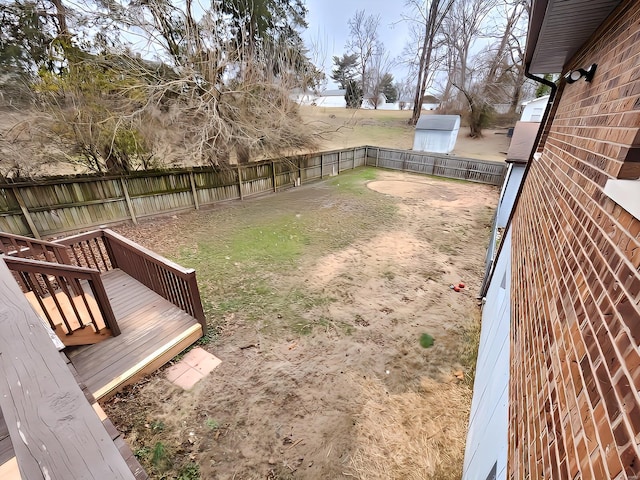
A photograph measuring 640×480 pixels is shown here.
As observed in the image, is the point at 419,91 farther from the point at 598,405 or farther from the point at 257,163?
the point at 598,405

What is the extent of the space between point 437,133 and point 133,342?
70.6 feet

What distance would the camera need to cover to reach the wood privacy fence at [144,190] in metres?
7.07

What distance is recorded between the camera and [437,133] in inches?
779

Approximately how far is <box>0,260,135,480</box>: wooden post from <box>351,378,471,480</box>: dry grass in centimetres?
297

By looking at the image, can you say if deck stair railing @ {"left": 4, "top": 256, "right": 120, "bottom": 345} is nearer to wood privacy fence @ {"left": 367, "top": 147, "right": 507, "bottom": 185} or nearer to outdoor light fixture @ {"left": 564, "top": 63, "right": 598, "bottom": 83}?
outdoor light fixture @ {"left": 564, "top": 63, "right": 598, "bottom": 83}

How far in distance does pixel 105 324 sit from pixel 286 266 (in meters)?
3.76

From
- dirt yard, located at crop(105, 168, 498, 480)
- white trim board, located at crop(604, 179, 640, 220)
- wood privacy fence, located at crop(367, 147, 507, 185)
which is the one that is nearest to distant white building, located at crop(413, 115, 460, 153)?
wood privacy fence, located at crop(367, 147, 507, 185)

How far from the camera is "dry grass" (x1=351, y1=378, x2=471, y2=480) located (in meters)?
3.03

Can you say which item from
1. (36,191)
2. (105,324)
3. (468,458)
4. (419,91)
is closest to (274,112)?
(36,191)

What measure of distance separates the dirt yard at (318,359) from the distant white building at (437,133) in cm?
1295

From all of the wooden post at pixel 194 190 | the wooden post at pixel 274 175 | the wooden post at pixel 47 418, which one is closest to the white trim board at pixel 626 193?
the wooden post at pixel 47 418

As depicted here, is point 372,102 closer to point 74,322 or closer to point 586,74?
point 586,74

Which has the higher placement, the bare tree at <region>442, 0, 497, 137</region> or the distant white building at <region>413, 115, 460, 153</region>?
the bare tree at <region>442, 0, 497, 137</region>

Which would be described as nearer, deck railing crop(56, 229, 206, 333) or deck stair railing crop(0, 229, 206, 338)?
deck stair railing crop(0, 229, 206, 338)
